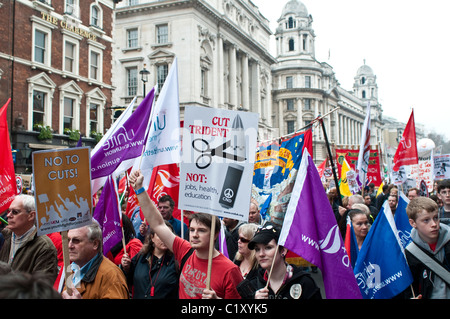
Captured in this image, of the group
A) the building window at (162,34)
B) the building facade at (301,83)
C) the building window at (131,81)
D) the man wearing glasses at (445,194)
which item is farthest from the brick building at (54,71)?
the building facade at (301,83)

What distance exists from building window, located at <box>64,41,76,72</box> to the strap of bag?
2305 cm

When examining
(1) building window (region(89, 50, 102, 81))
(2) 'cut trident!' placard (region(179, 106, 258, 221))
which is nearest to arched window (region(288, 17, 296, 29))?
(1) building window (region(89, 50, 102, 81))

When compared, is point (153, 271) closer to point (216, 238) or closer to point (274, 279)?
point (216, 238)

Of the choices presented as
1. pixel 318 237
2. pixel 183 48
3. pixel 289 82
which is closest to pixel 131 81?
pixel 183 48

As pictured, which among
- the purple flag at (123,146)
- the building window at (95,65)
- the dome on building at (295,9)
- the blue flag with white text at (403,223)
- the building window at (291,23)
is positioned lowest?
the blue flag with white text at (403,223)

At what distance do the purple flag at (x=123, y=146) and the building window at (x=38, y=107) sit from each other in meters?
18.1

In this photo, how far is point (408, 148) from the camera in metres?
9.13

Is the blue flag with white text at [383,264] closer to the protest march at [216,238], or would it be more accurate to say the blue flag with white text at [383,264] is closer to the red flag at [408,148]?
the protest march at [216,238]

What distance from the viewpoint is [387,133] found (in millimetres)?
136625

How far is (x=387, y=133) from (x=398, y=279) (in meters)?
142

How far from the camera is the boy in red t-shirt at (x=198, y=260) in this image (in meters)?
3.57

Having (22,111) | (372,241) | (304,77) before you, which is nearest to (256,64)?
(304,77)

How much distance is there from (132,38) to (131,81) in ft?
13.8
